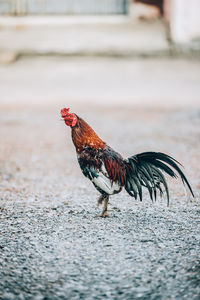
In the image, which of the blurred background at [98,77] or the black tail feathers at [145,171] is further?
the blurred background at [98,77]

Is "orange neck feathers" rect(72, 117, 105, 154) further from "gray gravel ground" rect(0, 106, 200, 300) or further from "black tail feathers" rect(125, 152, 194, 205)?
"gray gravel ground" rect(0, 106, 200, 300)

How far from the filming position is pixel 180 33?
764 inches

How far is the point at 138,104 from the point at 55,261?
27.2 feet

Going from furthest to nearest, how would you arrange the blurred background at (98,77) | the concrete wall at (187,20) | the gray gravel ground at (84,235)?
the concrete wall at (187,20)
the blurred background at (98,77)
the gray gravel ground at (84,235)

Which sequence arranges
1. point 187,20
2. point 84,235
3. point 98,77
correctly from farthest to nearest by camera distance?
point 187,20 → point 98,77 → point 84,235

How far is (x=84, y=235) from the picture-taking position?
5.02 meters

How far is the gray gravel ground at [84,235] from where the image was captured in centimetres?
403

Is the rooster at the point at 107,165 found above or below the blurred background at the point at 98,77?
below

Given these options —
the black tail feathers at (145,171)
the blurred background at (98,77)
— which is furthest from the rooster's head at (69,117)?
the blurred background at (98,77)

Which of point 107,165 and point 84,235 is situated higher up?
point 107,165

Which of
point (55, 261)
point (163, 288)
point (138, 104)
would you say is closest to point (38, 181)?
point (55, 261)

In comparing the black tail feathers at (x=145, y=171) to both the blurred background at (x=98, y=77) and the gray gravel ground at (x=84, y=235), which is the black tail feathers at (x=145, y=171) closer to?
the gray gravel ground at (x=84, y=235)

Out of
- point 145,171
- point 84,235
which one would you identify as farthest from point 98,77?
point 84,235

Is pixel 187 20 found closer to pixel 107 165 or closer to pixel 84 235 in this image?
pixel 107 165
